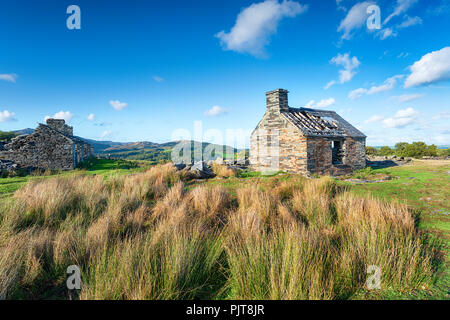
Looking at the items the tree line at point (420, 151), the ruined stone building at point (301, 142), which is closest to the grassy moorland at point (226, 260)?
the ruined stone building at point (301, 142)

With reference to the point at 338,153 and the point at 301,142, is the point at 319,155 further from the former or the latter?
the point at 338,153

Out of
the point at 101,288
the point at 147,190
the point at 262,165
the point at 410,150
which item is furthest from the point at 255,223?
the point at 410,150

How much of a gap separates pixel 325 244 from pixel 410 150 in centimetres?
3585

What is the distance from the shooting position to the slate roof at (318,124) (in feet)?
43.1

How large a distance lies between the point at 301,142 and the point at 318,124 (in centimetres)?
380

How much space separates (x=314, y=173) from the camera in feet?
40.6

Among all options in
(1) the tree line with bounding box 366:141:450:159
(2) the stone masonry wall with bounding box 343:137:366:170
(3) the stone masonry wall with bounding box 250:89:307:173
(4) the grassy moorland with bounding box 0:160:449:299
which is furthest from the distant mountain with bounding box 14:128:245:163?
(1) the tree line with bounding box 366:141:450:159

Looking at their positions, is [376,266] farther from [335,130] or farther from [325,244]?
[335,130]

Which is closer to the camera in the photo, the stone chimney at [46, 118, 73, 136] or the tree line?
the stone chimney at [46, 118, 73, 136]

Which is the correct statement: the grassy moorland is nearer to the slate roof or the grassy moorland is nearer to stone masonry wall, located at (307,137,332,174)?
stone masonry wall, located at (307,137,332,174)

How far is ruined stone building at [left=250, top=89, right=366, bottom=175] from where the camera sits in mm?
12516

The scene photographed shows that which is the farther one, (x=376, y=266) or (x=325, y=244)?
(x=325, y=244)
